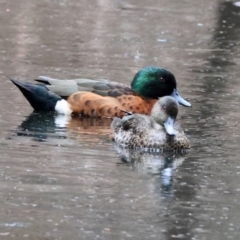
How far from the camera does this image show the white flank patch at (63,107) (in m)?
12.1

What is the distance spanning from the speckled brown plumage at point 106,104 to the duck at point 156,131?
108 centimetres

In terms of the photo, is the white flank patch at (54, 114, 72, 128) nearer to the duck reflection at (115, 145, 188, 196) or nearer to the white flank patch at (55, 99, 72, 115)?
the white flank patch at (55, 99, 72, 115)

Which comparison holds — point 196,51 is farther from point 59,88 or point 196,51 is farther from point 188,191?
point 188,191

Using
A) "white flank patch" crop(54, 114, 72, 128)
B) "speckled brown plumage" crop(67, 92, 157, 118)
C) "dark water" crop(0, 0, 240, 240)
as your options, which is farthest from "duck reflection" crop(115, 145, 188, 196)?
"speckled brown plumage" crop(67, 92, 157, 118)

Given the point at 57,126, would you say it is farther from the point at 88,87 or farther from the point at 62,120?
the point at 88,87

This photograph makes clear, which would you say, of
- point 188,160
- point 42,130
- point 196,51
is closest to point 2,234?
point 188,160

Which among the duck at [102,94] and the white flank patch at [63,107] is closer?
the duck at [102,94]

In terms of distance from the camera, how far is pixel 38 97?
12.1 metres

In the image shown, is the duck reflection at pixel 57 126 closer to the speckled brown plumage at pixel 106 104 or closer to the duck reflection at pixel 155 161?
the speckled brown plumage at pixel 106 104

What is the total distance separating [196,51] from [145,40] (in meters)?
1.10

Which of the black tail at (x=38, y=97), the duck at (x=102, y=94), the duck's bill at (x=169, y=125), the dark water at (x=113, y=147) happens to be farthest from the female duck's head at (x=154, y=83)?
the duck's bill at (x=169, y=125)

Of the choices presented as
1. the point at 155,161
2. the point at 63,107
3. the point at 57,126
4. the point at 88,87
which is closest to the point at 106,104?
the point at 88,87

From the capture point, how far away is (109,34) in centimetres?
1845

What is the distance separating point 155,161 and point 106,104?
7.21ft
